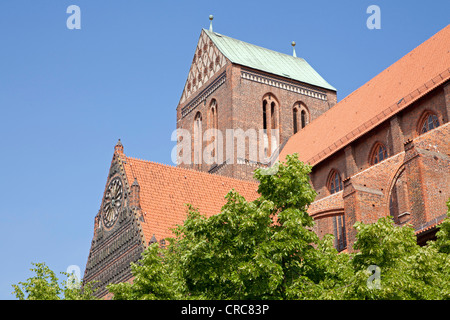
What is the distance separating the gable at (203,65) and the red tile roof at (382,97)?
8942 millimetres

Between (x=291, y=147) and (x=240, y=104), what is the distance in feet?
13.6

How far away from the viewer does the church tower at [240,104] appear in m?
39.9

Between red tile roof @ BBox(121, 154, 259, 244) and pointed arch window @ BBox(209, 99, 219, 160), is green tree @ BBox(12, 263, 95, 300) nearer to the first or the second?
red tile roof @ BBox(121, 154, 259, 244)

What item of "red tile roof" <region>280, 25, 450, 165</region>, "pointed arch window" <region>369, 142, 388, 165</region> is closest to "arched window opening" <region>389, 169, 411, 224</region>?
"pointed arch window" <region>369, 142, 388, 165</region>

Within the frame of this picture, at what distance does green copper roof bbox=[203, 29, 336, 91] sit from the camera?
4266 centimetres

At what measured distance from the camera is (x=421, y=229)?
20.5 meters

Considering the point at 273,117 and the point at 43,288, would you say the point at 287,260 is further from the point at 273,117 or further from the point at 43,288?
the point at 273,117

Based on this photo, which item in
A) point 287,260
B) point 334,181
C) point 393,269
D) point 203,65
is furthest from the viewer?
point 203,65

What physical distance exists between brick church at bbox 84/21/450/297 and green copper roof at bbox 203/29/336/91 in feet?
0.38

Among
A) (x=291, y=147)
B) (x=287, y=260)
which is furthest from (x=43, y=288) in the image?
(x=291, y=147)

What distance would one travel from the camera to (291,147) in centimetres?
3838

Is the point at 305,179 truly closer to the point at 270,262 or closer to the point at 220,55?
the point at 270,262
